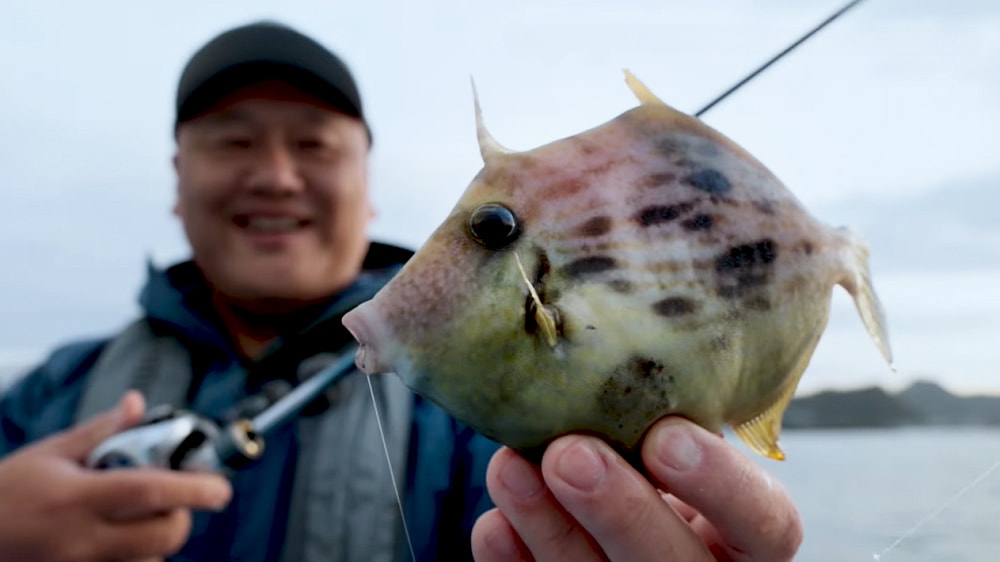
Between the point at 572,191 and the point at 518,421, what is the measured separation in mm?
255

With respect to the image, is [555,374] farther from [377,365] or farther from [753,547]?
[753,547]

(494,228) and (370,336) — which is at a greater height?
(494,228)

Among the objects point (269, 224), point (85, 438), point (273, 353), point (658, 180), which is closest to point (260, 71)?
point (269, 224)

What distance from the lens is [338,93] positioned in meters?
2.74

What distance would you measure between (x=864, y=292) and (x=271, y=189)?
200 cm

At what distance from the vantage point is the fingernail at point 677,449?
911 mm

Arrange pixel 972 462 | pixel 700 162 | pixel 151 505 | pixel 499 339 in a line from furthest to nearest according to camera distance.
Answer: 1. pixel 151 505
2. pixel 972 462
3. pixel 700 162
4. pixel 499 339

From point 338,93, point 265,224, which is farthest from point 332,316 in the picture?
point 338,93

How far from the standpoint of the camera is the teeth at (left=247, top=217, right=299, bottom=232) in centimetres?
269

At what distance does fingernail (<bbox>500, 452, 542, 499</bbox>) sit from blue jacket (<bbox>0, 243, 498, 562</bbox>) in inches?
50.1

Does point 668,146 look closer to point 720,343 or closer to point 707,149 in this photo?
point 707,149

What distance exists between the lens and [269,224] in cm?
269

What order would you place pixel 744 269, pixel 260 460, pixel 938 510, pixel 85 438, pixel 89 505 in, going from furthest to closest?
pixel 260 460, pixel 85 438, pixel 89 505, pixel 938 510, pixel 744 269

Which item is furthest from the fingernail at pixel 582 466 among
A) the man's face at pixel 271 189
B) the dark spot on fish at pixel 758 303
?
the man's face at pixel 271 189
